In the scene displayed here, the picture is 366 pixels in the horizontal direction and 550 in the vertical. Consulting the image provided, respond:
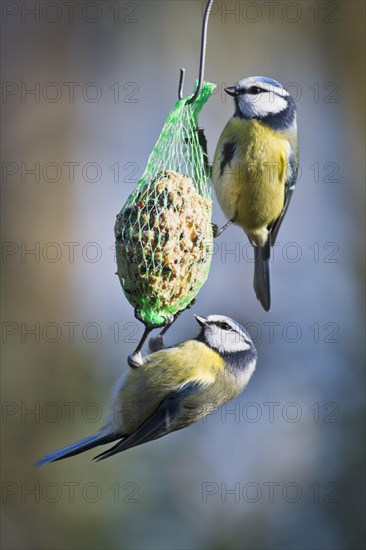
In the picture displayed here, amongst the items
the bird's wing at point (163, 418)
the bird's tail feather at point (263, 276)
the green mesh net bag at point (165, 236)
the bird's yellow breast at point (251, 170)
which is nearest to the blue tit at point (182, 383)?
the bird's wing at point (163, 418)

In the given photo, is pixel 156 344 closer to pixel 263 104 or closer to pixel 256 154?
pixel 256 154

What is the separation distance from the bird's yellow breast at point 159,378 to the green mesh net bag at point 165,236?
8.8 inches

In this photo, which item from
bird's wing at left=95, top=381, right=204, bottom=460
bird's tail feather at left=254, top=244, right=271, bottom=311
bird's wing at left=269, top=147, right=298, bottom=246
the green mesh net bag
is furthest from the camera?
bird's tail feather at left=254, top=244, right=271, bottom=311

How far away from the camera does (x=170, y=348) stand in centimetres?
337

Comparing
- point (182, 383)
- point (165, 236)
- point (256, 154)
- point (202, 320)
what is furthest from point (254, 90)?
point (182, 383)

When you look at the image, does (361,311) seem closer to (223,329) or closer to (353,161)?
(353,161)

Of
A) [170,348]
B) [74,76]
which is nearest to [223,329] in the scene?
[170,348]

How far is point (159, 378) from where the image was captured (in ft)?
10.9

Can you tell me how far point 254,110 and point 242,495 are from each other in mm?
3196

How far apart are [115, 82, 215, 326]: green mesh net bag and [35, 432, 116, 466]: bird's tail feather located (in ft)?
1.80

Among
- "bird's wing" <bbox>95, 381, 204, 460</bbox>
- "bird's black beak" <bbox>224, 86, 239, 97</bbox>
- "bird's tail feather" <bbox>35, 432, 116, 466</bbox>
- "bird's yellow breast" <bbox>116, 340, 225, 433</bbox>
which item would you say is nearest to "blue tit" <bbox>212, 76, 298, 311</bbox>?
"bird's black beak" <bbox>224, 86, 239, 97</bbox>

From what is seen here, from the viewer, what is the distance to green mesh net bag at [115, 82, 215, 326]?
3064mm

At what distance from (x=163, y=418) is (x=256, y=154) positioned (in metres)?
1.18

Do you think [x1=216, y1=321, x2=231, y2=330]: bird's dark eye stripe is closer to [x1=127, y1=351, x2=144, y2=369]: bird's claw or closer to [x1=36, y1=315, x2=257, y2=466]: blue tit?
[x1=36, y1=315, x2=257, y2=466]: blue tit
